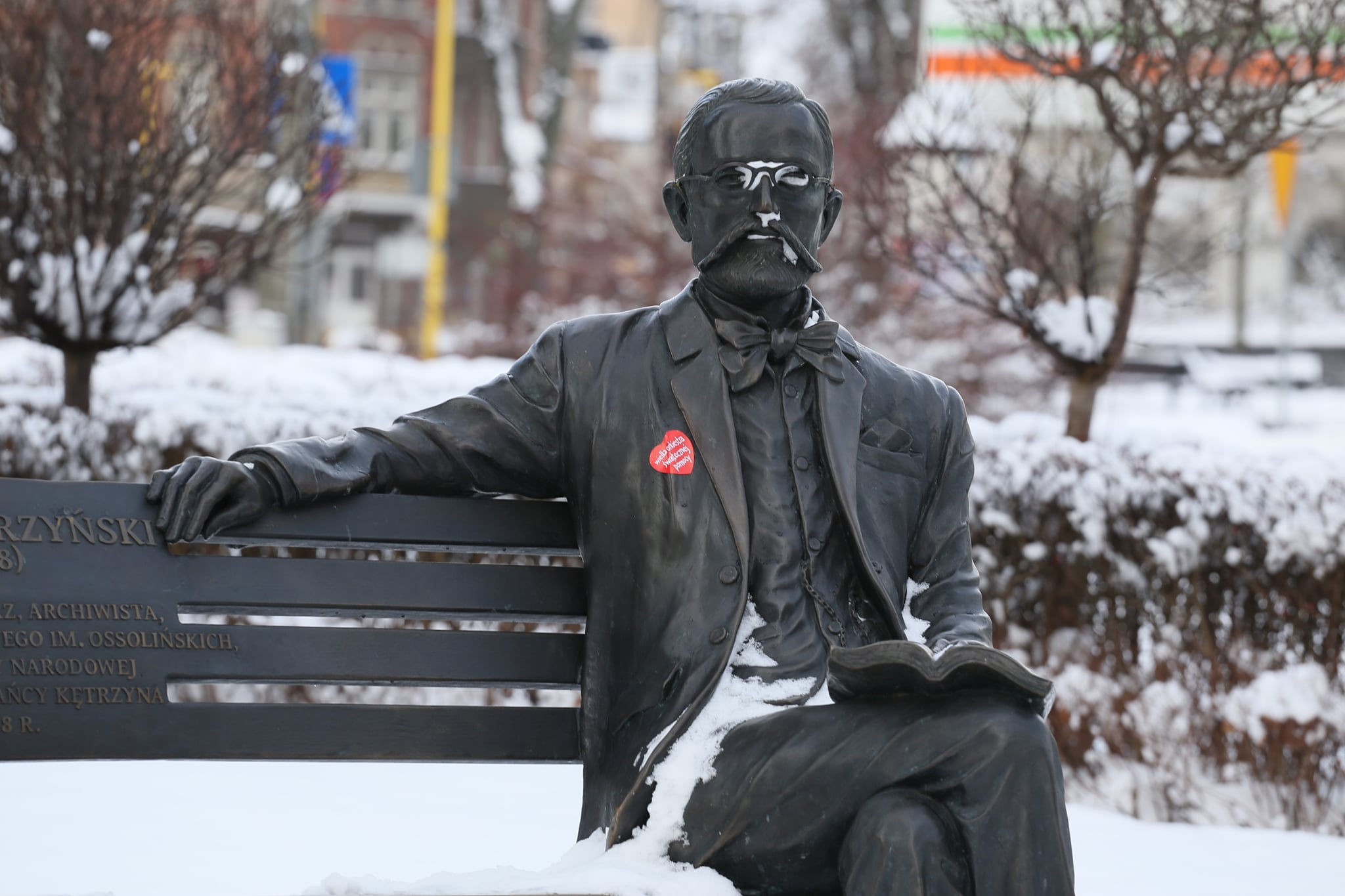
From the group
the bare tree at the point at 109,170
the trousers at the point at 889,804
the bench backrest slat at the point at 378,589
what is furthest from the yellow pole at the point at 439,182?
the trousers at the point at 889,804

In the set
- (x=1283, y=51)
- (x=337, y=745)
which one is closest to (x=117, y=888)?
(x=337, y=745)

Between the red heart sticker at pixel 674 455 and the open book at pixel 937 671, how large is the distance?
569 millimetres

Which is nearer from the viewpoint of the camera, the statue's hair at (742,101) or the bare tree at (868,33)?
the statue's hair at (742,101)

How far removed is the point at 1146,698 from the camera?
635cm

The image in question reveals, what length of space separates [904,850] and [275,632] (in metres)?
1.43

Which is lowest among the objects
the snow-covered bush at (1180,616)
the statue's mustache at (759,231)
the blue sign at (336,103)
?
the snow-covered bush at (1180,616)

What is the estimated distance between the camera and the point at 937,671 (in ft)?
9.97

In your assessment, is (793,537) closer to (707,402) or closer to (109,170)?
(707,402)

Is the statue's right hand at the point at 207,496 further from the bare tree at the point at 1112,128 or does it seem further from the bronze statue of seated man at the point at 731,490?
the bare tree at the point at 1112,128

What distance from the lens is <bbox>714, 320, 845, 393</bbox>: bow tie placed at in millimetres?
3633

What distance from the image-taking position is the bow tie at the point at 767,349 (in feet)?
11.9

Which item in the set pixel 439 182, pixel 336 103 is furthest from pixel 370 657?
pixel 439 182

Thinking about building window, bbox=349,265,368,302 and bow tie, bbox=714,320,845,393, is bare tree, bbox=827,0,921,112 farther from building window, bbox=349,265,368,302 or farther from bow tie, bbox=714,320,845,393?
bow tie, bbox=714,320,845,393

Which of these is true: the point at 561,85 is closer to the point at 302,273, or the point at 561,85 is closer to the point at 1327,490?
the point at 302,273
